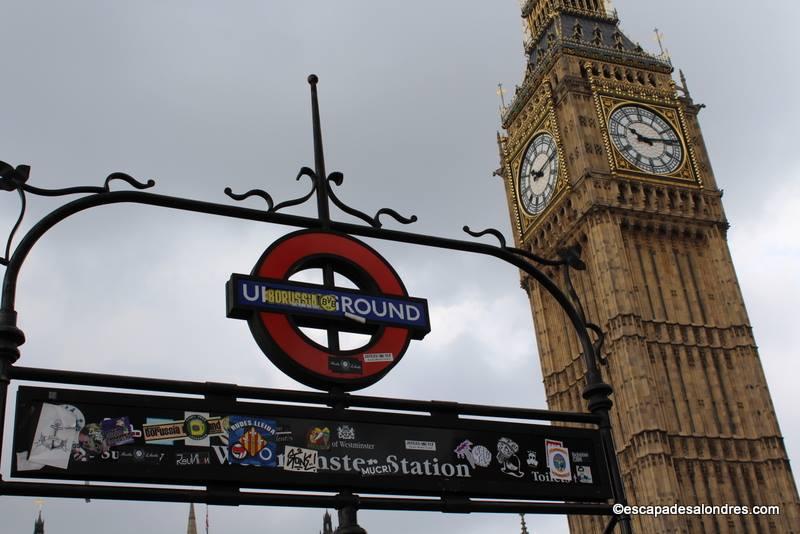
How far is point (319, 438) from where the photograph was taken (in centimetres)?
886

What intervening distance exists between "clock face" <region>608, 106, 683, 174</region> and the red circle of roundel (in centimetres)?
5418

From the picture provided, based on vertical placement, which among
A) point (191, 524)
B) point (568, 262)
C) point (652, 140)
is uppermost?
point (652, 140)

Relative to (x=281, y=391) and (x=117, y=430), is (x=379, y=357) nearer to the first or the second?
(x=281, y=391)

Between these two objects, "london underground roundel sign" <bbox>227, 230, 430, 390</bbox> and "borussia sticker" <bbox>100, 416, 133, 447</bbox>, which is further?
"london underground roundel sign" <bbox>227, 230, 430, 390</bbox>

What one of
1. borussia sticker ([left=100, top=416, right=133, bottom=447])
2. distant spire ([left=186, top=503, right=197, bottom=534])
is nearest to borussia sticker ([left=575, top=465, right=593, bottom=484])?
borussia sticker ([left=100, top=416, right=133, bottom=447])

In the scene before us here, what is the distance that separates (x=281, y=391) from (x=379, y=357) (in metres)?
1.23

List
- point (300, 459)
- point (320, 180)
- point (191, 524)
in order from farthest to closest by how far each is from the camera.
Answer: point (191, 524), point (320, 180), point (300, 459)

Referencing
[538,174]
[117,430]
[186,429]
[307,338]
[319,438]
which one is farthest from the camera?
[538,174]

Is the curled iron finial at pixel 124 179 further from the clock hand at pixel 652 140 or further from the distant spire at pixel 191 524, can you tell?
the distant spire at pixel 191 524

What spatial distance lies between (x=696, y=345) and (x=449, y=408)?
5198 centimetres

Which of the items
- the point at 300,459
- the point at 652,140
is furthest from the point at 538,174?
the point at 300,459

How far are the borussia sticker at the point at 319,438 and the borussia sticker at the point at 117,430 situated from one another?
4.99 feet

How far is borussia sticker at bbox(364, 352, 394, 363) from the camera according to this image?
9.74m

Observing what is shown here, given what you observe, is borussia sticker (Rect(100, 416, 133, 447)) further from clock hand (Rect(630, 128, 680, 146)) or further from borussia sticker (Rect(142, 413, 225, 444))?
clock hand (Rect(630, 128, 680, 146))
